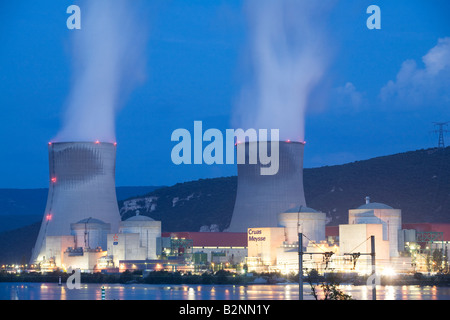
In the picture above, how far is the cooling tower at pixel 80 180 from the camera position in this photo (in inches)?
2291

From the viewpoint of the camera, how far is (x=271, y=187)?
58.9 meters

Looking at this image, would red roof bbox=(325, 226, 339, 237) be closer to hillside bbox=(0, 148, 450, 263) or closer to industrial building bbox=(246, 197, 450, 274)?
industrial building bbox=(246, 197, 450, 274)

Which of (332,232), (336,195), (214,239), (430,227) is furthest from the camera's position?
(336,195)

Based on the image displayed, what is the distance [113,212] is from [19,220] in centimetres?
11967

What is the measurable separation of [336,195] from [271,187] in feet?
184

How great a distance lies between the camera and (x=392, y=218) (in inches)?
2480

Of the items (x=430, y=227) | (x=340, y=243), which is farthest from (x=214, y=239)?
(x=430, y=227)

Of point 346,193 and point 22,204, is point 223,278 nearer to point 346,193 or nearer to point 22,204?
point 346,193

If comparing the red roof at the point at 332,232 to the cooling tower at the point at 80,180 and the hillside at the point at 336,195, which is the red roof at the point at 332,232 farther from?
the hillside at the point at 336,195

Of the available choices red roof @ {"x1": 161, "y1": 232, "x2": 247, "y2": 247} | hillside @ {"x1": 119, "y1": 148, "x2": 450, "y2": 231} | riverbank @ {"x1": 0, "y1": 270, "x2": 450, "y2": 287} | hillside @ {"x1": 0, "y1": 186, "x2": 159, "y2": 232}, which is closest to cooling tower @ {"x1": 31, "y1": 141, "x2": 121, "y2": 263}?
riverbank @ {"x1": 0, "y1": 270, "x2": 450, "y2": 287}

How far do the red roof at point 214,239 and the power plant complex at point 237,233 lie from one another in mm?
97

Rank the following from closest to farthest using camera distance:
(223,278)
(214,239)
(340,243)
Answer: (223,278) → (340,243) → (214,239)

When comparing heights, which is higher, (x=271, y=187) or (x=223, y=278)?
(x=271, y=187)
